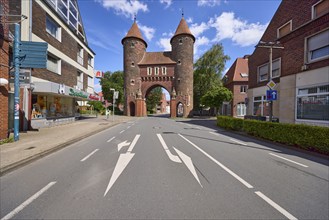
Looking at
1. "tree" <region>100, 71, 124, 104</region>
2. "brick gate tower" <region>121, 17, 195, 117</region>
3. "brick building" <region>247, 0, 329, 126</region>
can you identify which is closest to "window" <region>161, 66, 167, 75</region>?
"brick gate tower" <region>121, 17, 195, 117</region>

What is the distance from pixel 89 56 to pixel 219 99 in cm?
2334

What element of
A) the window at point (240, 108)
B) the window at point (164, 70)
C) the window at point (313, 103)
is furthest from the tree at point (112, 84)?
→ the window at point (313, 103)

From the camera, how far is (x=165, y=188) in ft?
11.4

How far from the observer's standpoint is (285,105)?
12.2m

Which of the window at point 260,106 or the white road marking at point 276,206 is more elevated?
the window at point 260,106

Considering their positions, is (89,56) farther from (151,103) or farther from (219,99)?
(151,103)

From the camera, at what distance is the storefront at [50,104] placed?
11930mm

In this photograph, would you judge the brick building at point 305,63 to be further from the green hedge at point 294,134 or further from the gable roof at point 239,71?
the gable roof at point 239,71

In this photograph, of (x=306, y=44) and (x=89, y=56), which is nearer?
(x=306, y=44)

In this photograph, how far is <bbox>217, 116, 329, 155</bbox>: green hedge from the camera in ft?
20.8

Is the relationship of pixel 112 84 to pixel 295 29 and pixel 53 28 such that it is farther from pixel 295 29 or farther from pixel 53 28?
pixel 295 29

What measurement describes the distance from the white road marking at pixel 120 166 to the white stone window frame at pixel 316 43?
12980mm

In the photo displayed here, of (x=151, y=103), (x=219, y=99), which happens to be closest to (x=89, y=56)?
(x=219, y=99)

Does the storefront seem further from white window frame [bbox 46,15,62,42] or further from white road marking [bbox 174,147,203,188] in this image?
white road marking [bbox 174,147,203,188]
